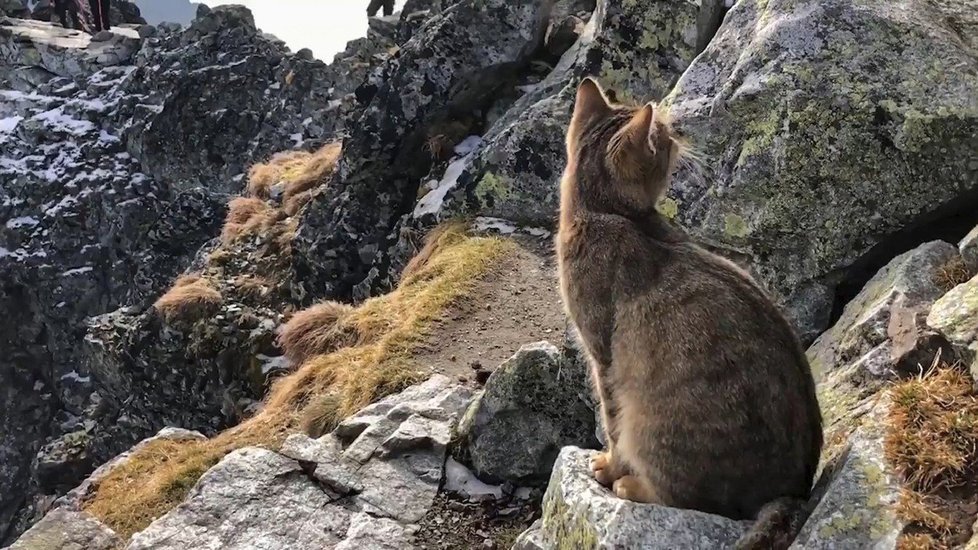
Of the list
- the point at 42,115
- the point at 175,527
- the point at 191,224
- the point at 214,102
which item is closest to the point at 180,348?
the point at 175,527

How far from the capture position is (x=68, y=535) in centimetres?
734

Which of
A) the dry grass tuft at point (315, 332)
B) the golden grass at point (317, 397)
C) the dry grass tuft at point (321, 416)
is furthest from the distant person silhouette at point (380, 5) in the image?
the dry grass tuft at point (321, 416)

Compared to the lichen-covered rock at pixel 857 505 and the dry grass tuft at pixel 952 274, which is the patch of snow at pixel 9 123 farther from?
the lichen-covered rock at pixel 857 505

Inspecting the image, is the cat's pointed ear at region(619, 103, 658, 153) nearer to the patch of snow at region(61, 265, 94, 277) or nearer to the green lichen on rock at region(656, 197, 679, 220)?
the green lichen on rock at region(656, 197, 679, 220)

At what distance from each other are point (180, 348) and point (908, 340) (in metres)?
12.6

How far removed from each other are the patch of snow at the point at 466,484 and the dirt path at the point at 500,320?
4.89ft

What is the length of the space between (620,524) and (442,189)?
10485 mm

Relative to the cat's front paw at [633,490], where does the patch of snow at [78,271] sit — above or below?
below

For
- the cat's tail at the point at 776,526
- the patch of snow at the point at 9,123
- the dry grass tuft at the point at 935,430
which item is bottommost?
the cat's tail at the point at 776,526

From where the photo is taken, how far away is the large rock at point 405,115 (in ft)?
46.0

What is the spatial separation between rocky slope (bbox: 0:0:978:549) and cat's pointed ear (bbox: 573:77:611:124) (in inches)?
49.1

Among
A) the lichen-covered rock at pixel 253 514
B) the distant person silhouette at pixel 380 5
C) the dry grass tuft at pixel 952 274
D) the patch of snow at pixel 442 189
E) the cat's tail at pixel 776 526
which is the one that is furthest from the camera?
the distant person silhouette at pixel 380 5

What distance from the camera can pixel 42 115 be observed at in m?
29.5

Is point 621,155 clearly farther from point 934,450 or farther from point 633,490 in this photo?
point 934,450
